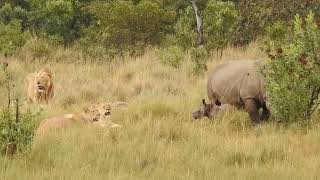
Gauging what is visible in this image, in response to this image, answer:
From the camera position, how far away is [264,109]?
804 cm

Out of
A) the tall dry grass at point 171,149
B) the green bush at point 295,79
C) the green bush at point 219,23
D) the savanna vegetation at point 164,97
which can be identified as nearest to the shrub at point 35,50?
the savanna vegetation at point 164,97

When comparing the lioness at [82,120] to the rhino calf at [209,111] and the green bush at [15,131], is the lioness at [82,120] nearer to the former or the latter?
the green bush at [15,131]

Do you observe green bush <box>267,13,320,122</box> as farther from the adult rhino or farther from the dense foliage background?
the dense foliage background

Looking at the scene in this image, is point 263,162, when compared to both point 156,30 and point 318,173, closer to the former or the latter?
point 318,173

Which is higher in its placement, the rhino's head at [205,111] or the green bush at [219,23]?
the green bush at [219,23]

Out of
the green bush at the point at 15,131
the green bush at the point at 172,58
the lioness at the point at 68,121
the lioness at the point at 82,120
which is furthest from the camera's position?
the green bush at the point at 172,58

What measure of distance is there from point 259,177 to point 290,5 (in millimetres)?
11304

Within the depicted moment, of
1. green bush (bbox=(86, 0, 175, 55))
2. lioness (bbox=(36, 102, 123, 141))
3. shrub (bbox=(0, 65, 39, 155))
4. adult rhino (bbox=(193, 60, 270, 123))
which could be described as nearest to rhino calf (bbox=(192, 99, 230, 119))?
adult rhino (bbox=(193, 60, 270, 123))

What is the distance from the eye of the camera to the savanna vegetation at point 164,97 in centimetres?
539

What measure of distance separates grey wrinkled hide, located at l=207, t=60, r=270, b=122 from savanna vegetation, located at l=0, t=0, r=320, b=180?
208 mm

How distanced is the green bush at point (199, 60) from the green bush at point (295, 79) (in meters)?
4.51

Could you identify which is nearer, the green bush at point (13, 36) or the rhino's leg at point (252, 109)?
the rhino's leg at point (252, 109)

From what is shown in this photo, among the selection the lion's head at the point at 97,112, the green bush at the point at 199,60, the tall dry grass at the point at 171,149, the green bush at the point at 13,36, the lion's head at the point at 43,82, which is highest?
the green bush at the point at 13,36

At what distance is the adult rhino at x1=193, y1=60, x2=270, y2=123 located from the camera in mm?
7859
